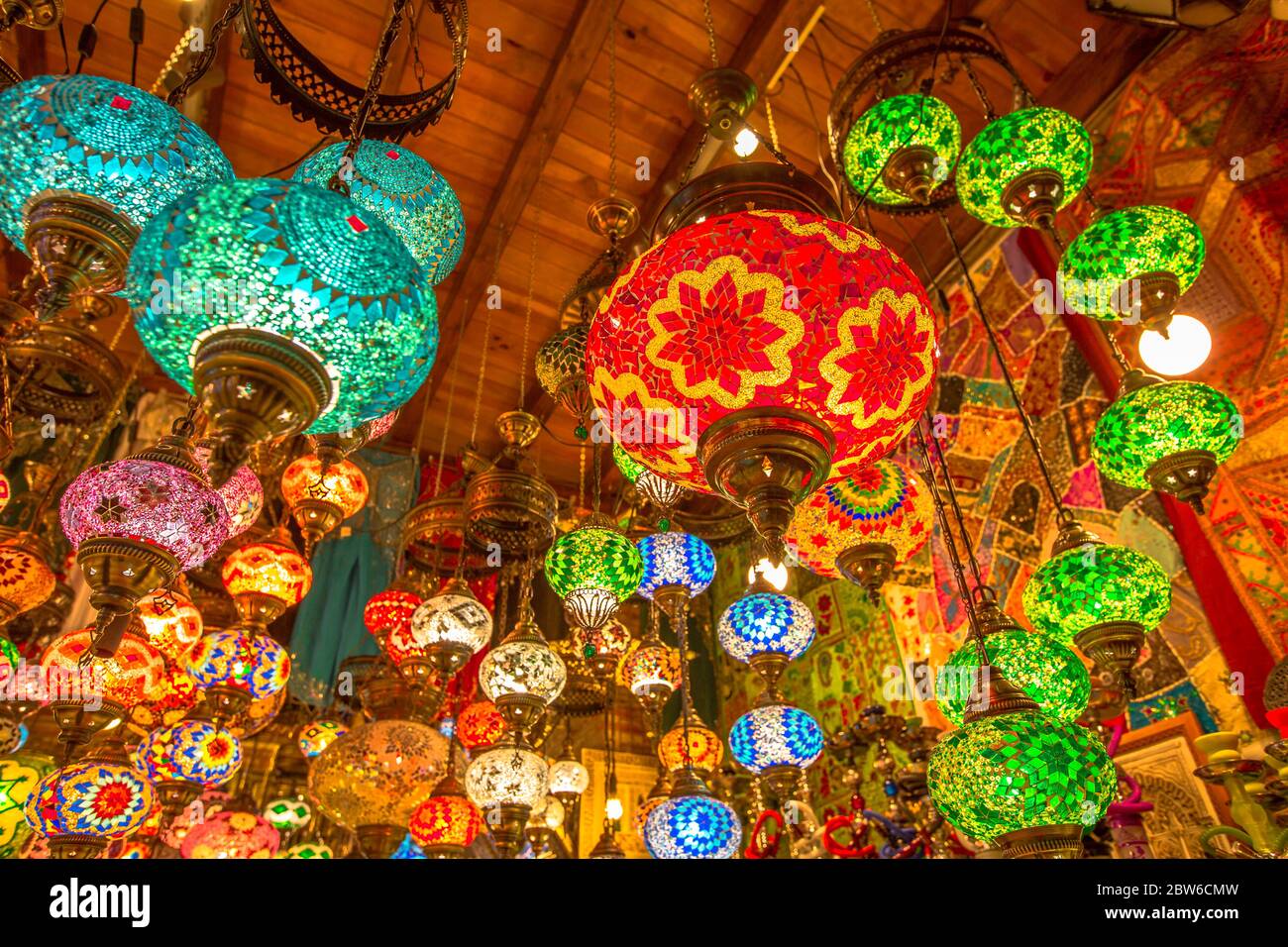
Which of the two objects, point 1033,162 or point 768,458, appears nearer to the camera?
point 768,458

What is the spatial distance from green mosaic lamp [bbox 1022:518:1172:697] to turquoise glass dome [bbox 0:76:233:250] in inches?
70.3

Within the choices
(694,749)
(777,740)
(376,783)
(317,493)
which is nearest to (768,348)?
(777,740)

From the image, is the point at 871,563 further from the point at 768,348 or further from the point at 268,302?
the point at 268,302

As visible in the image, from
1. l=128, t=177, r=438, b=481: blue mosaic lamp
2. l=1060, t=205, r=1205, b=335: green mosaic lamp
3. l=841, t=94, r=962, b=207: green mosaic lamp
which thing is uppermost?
l=841, t=94, r=962, b=207: green mosaic lamp

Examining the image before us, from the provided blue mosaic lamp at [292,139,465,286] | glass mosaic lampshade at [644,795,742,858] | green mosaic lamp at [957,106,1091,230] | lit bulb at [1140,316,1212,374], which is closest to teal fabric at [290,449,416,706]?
glass mosaic lampshade at [644,795,742,858]

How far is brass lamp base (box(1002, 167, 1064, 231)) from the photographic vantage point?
1.61 m

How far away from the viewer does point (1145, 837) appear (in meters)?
2.44

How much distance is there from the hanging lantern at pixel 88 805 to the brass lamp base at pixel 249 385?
6.56ft

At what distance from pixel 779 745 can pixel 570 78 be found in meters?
2.57

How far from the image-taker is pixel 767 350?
92 centimetres

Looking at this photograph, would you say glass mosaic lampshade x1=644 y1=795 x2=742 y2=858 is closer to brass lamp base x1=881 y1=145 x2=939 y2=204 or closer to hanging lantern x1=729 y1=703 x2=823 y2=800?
hanging lantern x1=729 y1=703 x2=823 y2=800

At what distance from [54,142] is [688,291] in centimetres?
99

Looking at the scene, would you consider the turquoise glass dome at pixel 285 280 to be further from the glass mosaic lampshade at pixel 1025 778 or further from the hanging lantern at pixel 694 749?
the hanging lantern at pixel 694 749
